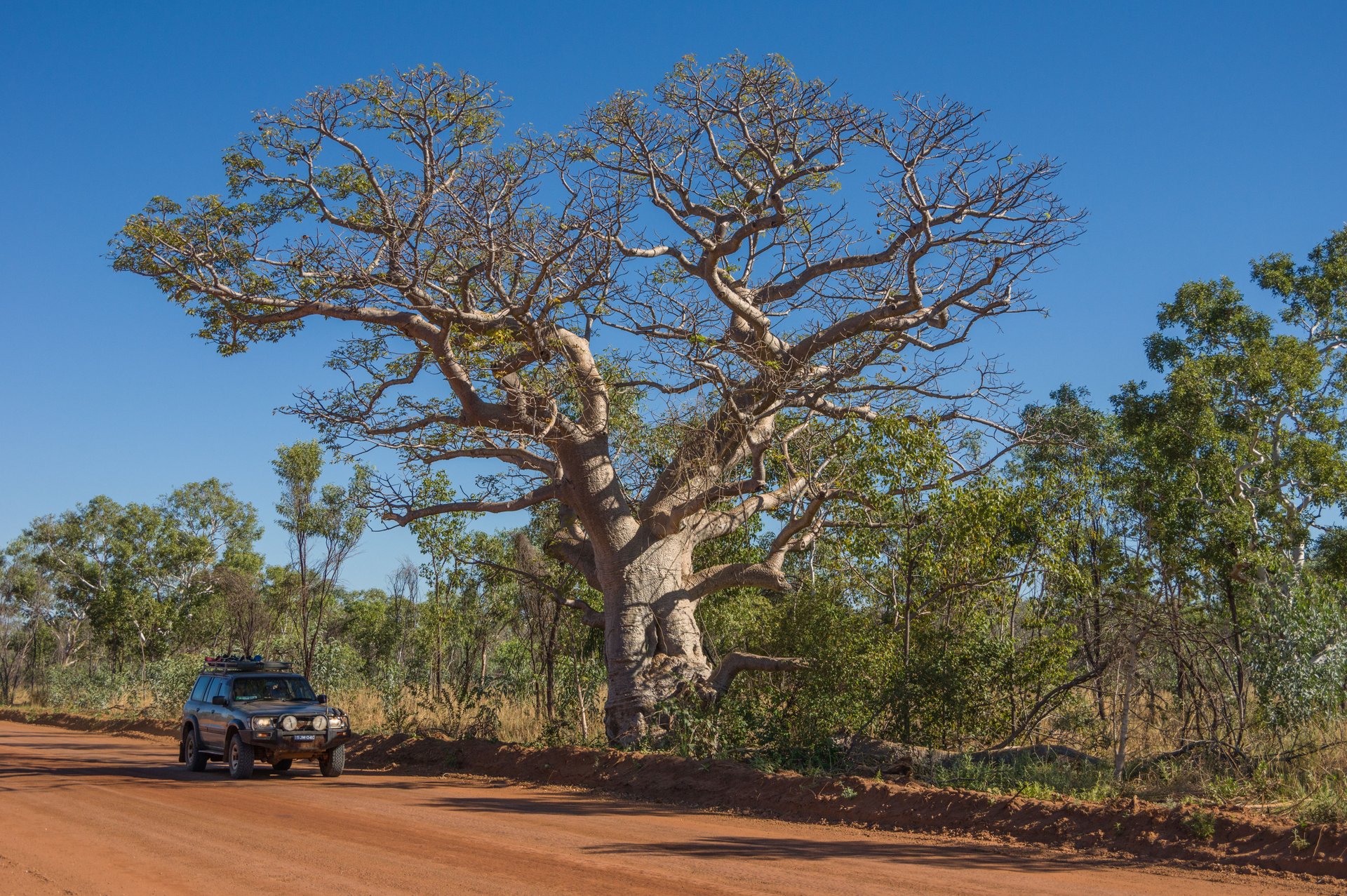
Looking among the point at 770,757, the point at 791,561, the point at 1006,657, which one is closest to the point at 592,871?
the point at 770,757

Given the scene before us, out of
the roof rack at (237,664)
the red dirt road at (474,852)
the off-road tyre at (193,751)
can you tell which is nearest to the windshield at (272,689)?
the roof rack at (237,664)

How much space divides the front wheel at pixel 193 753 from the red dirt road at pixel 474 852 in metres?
2.92

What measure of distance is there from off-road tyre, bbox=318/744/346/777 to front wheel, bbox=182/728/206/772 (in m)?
2.21

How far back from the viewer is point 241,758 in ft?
44.7

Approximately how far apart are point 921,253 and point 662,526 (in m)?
5.02

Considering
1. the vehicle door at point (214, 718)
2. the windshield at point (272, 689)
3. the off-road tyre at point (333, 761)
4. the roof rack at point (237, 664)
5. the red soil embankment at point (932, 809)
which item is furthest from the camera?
the roof rack at point (237, 664)

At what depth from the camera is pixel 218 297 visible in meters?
13.9

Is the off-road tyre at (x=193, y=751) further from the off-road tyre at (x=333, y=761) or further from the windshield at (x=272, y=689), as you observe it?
the off-road tyre at (x=333, y=761)

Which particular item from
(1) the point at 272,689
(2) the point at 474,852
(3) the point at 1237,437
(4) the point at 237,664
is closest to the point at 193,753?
(4) the point at 237,664

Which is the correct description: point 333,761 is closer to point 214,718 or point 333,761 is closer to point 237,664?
point 214,718

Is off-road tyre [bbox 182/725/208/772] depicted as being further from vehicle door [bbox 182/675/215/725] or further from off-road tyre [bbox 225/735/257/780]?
off-road tyre [bbox 225/735/257/780]

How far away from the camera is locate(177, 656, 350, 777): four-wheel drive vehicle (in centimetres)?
1365

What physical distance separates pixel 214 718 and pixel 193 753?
91 centimetres

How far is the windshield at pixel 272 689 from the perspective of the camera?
1462 centimetres
